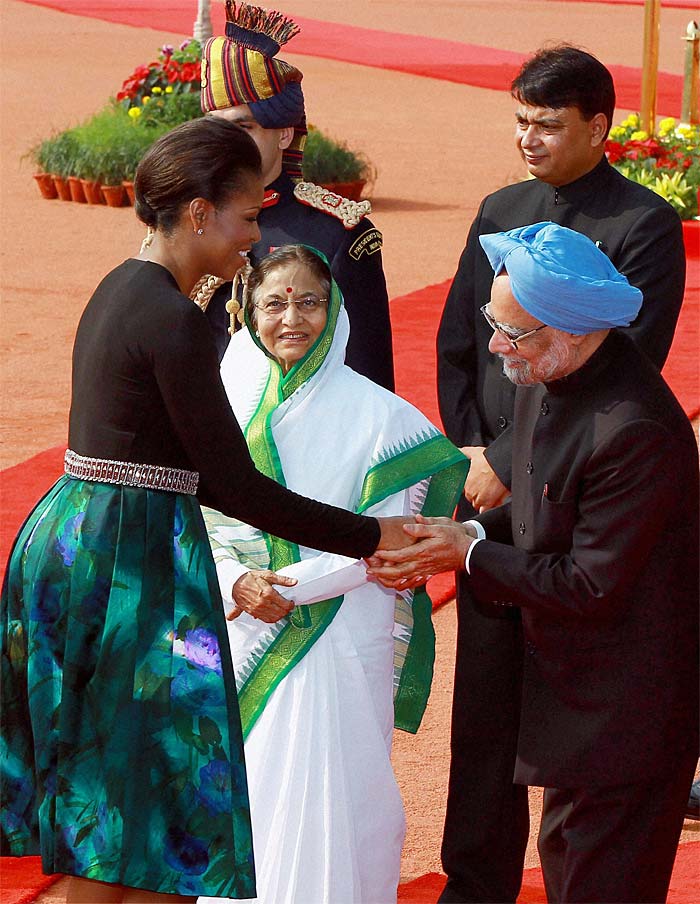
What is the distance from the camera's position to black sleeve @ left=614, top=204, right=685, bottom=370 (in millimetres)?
4145

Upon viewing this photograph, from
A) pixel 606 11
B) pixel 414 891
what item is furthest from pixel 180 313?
pixel 606 11

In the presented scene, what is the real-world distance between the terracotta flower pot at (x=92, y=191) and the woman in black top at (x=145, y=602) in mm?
12527

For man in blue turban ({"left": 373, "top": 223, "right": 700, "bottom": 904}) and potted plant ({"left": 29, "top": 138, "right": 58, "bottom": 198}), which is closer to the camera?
man in blue turban ({"left": 373, "top": 223, "right": 700, "bottom": 904})

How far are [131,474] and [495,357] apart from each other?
1421 millimetres

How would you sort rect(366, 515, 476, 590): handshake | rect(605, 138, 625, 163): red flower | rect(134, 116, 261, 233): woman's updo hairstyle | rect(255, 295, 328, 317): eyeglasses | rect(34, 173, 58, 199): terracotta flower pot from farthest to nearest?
1. rect(34, 173, 58, 199): terracotta flower pot
2. rect(605, 138, 625, 163): red flower
3. rect(255, 295, 328, 317): eyeglasses
4. rect(366, 515, 476, 590): handshake
5. rect(134, 116, 261, 233): woman's updo hairstyle

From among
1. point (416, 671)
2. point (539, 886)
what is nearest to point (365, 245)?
point (416, 671)

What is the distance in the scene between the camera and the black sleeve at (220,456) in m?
3.12

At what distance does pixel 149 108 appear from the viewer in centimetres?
1634

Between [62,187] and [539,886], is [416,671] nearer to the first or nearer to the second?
[539,886]

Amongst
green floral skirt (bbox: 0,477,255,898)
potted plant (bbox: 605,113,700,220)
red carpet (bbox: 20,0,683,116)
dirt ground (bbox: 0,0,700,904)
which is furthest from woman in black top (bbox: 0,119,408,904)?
red carpet (bbox: 20,0,683,116)

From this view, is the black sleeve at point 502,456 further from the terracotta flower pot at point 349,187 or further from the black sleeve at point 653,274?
the terracotta flower pot at point 349,187

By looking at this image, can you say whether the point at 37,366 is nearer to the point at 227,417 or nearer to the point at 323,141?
the point at 323,141

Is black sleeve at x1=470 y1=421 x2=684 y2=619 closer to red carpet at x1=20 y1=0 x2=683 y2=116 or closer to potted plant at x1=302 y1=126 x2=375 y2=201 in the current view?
potted plant at x1=302 y1=126 x2=375 y2=201

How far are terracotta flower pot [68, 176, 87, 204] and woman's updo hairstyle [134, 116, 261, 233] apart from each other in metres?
12.6
